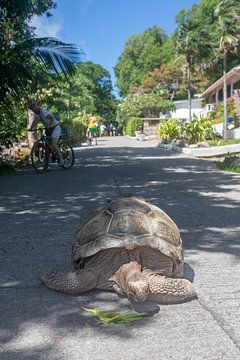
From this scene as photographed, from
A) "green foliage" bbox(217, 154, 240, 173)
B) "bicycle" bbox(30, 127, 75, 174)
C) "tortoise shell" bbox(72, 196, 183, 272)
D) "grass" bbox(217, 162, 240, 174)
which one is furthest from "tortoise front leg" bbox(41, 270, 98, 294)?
"green foliage" bbox(217, 154, 240, 173)

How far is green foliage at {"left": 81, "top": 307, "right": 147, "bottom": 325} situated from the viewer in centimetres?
334

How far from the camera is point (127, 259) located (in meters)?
3.80

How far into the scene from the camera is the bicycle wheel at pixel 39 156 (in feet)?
43.1

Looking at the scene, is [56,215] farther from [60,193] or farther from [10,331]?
[10,331]

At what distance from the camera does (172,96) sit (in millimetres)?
69625

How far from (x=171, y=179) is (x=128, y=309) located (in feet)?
25.4

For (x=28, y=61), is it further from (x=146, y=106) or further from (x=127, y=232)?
(x=146, y=106)

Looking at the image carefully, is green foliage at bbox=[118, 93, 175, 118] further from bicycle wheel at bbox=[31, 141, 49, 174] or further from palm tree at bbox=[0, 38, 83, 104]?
palm tree at bbox=[0, 38, 83, 104]

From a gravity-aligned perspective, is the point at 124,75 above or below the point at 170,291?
above

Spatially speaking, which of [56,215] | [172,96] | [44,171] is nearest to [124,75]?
[172,96]

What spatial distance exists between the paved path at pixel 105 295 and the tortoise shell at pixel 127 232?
382mm

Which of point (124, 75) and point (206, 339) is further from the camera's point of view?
point (124, 75)

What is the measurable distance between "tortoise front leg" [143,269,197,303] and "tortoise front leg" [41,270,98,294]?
0.43 m

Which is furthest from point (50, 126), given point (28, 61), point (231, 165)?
point (231, 165)
